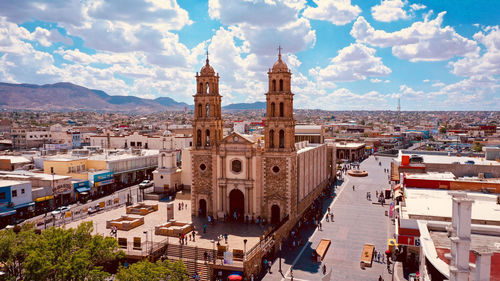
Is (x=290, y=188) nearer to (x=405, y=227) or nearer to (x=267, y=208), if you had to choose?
(x=267, y=208)

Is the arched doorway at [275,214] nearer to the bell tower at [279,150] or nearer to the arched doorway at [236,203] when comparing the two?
the bell tower at [279,150]

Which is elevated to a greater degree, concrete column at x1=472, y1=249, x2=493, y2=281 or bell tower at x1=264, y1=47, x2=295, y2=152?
bell tower at x1=264, y1=47, x2=295, y2=152

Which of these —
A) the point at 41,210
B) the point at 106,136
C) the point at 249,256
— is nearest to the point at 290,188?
the point at 249,256

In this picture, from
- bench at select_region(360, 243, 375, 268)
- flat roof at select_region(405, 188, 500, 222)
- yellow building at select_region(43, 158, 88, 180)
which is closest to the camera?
flat roof at select_region(405, 188, 500, 222)

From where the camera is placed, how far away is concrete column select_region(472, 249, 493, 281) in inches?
443

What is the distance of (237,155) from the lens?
37.8 meters

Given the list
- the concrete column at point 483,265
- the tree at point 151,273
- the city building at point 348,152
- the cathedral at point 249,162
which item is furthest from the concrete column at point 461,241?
the city building at point 348,152

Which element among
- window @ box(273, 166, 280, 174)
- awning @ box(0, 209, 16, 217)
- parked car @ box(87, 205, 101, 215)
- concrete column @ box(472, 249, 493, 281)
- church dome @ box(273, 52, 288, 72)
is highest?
church dome @ box(273, 52, 288, 72)

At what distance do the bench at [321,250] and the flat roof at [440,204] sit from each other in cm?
751

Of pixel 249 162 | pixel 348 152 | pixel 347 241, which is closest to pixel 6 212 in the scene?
pixel 249 162

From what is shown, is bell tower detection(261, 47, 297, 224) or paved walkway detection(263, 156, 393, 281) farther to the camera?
bell tower detection(261, 47, 297, 224)

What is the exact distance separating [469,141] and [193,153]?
98344 mm

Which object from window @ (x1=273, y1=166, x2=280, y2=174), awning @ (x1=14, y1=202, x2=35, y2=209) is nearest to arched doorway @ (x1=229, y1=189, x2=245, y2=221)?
window @ (x1=273, y1=166, x2=280, y2=174)

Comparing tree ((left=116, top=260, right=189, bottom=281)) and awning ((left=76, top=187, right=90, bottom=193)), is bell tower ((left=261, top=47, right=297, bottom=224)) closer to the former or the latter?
tree ((left=116, top=260, right=189, bottom=281))
